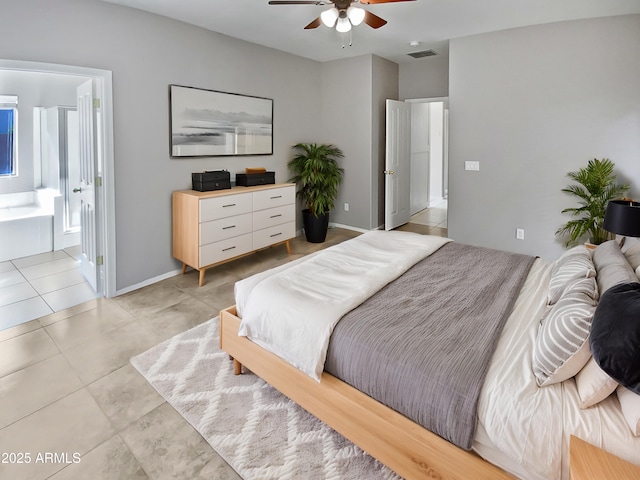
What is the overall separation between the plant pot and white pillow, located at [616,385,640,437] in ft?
14.5

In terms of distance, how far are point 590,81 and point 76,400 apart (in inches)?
208

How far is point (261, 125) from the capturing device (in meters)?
5.00

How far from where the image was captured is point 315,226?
550cm

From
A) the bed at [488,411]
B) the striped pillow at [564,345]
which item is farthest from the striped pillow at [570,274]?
the striped pillow at [564,345]

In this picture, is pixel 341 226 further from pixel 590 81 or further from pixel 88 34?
pixel 88 34

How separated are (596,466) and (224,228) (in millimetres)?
3559

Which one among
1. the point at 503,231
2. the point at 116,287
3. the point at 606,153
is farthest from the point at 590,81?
the point at 116,287

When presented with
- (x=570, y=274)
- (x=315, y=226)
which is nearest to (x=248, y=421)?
(x=570, y=274)

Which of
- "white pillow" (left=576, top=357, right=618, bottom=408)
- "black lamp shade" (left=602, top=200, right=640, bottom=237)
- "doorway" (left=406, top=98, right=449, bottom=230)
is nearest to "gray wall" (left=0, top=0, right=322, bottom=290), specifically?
"doorway" (left=406, top=98, right=449, bottom=230)

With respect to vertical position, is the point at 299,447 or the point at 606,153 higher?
the point at 606,153

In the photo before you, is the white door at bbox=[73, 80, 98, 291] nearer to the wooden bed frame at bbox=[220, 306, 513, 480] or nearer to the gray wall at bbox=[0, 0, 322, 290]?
the gray wall at bbox=[0, 0, 322, 290]

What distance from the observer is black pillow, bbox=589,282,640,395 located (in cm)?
114

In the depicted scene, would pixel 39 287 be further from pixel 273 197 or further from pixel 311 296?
pixel 311 296

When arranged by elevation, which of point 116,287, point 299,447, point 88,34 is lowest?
point 299,447
